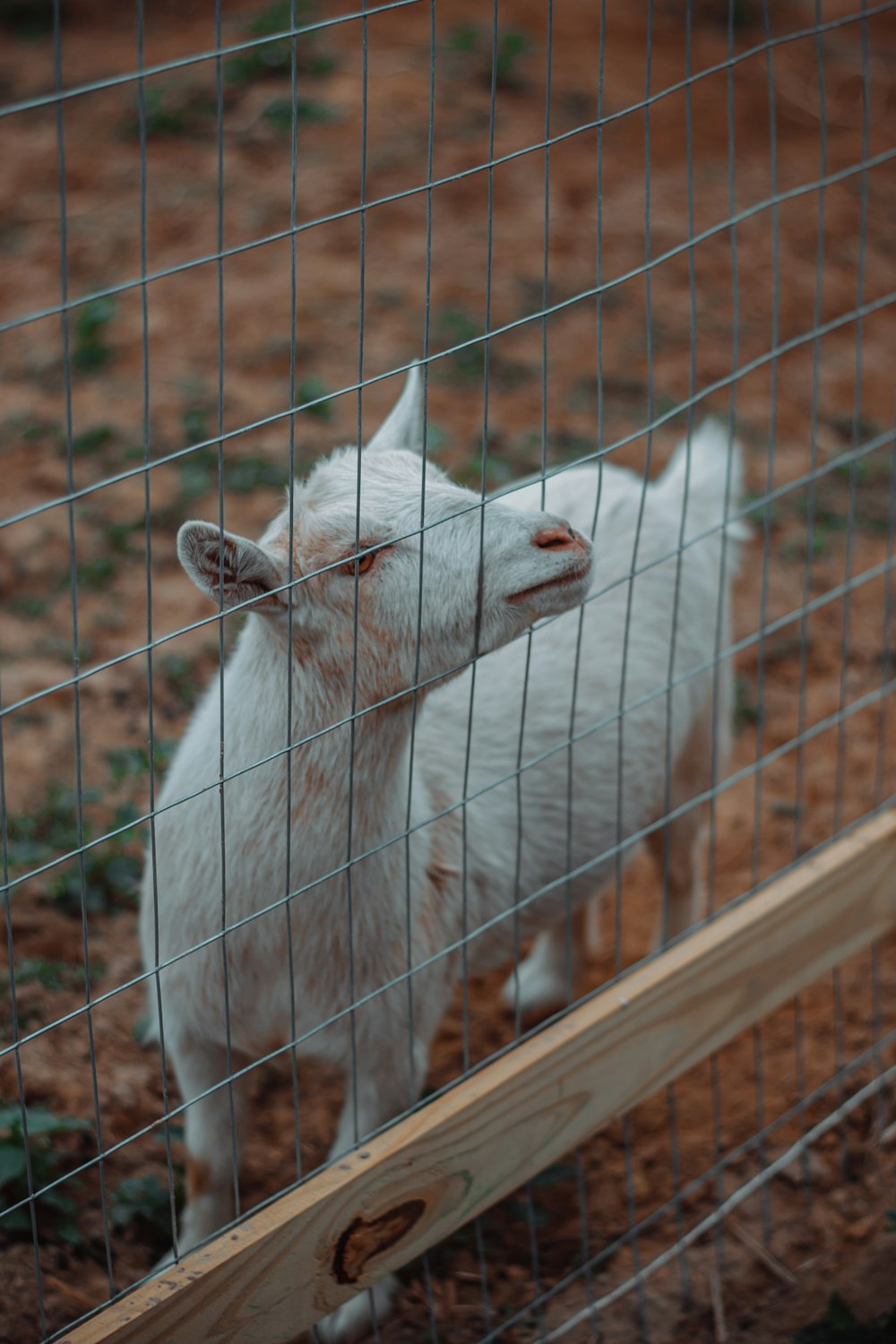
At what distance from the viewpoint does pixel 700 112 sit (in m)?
8.02

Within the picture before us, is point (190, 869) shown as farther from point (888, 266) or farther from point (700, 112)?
point (700, 112)

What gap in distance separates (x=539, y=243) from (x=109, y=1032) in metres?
4.58

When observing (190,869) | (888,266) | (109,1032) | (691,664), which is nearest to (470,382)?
(888,266)

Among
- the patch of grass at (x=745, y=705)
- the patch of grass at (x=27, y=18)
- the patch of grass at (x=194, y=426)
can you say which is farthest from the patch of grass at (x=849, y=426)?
the patch of grass at (x=27, y=18)

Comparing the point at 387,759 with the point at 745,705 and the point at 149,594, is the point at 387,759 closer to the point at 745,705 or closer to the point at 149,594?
the point at 149,594

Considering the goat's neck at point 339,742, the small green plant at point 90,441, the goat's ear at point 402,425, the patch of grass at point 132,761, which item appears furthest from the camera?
the small green plant at point 90,441

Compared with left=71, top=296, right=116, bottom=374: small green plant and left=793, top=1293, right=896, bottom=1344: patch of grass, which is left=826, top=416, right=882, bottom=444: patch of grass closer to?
left=71, top=296, right=116, bottom=374: small green plant

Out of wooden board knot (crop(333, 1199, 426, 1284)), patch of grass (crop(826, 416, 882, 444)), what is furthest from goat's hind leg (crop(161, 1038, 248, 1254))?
patch of grass (crop(826, 416, 882, 444))

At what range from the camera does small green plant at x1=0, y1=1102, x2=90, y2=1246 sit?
8.84ft

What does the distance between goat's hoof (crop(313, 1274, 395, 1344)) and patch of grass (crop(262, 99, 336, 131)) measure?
6085 millimetres

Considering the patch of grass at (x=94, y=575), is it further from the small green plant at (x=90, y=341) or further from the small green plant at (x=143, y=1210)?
the small green plant at (x=143, y=1210)

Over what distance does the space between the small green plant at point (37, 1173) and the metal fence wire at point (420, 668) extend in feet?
0.03

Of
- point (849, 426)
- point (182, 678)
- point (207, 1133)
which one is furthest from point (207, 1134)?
point (849, 426)

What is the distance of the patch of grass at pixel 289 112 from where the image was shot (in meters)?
7.26
